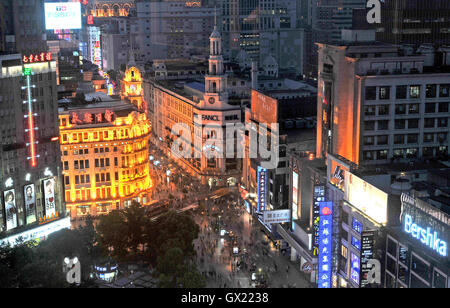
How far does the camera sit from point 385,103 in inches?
2901

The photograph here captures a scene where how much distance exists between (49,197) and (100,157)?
50.0 ft

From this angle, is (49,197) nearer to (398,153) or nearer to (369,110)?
(369,110)

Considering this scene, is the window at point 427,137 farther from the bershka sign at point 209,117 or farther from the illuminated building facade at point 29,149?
the illuminated building facade at point 29,149

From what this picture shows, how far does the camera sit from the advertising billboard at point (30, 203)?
82.5 meters

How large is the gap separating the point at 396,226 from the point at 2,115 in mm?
47538

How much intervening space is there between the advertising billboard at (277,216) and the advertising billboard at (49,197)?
1078 inches

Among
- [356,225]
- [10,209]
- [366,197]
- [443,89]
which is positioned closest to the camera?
[366,197]

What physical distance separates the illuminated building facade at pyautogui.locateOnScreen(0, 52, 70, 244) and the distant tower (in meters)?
33.0

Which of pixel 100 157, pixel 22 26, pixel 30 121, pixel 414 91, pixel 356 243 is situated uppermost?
pixel 22 26

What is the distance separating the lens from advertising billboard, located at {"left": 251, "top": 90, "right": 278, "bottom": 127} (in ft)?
297

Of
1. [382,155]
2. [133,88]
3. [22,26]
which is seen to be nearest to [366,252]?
[382,155]

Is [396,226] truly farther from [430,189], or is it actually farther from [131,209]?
[131,209]

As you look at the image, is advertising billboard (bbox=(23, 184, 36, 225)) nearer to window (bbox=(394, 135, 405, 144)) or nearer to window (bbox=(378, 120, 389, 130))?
window (bbox=(378, 120, 389, 130))

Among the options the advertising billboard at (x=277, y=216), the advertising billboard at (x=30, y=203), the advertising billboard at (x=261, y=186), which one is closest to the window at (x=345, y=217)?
the advertising billboard at (x=277, y=216)
